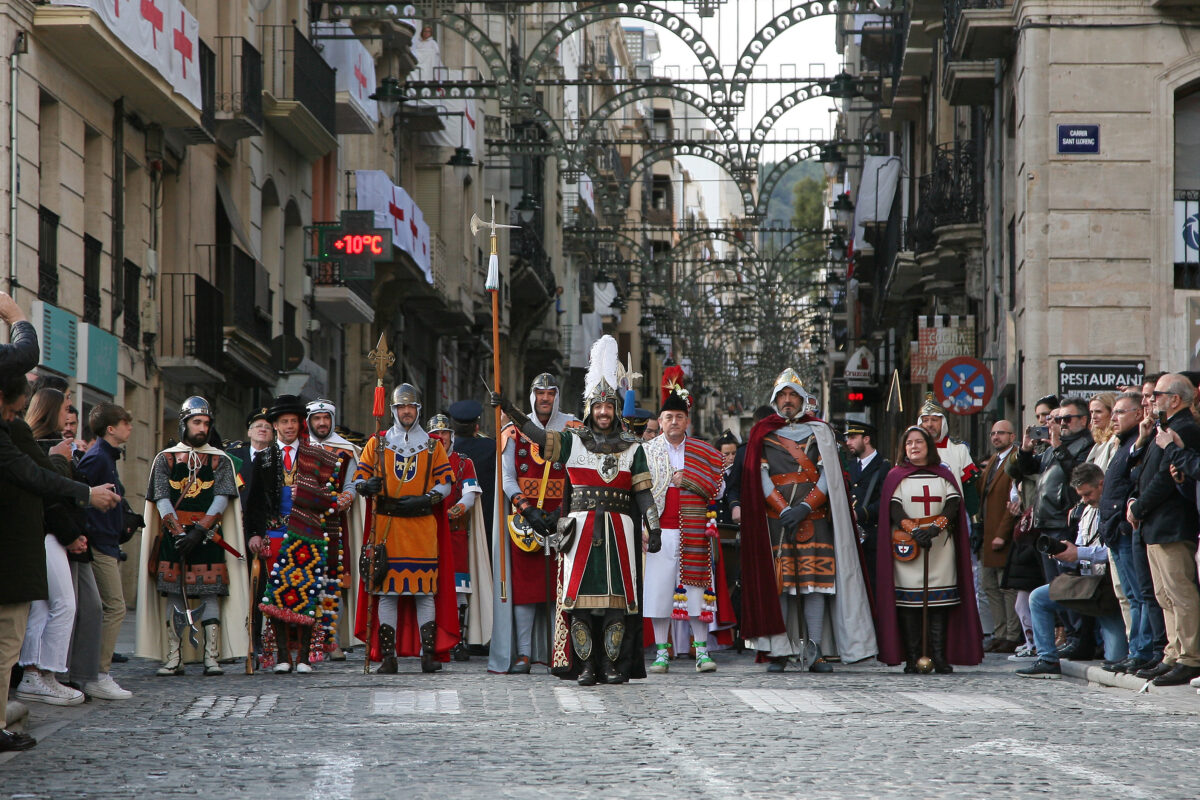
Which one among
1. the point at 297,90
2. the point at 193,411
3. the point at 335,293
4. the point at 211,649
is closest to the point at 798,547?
the point at 211,649

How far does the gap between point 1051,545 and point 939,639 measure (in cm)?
105

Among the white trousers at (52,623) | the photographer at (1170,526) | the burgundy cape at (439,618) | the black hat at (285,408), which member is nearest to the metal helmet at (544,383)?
the burgundy cape at (439,618)

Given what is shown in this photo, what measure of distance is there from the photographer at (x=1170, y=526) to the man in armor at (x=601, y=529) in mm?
2939

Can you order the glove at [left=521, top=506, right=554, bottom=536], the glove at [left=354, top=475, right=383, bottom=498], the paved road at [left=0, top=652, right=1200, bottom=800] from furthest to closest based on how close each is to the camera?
1. the glove at [left=354, top=475, right=383, bottom=498]
2. the glove at [left=521, top=506, right=554, bottom=536]
3. the paved road at [left=0, top=652, right=1200, bottom=800]

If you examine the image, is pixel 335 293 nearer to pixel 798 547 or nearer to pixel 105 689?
pixel 798 547

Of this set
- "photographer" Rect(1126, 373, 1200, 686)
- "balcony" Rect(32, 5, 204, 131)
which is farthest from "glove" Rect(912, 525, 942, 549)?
"balcony" Rect(32, 5, 204, 131)

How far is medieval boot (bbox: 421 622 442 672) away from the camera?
14.0 meters

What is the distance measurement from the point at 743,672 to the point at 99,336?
387 inches

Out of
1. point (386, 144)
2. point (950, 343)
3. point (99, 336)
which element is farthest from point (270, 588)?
point (386, 144)

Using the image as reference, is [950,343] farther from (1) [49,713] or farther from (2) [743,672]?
(1) [49,713]

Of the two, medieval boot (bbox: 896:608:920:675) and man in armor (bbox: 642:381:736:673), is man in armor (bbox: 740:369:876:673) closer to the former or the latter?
medieval boot (bbox: 896:608:920:675)

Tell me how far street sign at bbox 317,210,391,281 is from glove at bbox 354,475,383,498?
17.0 metres

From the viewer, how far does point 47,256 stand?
2031 centimetres

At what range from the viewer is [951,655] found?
14.2 metres
